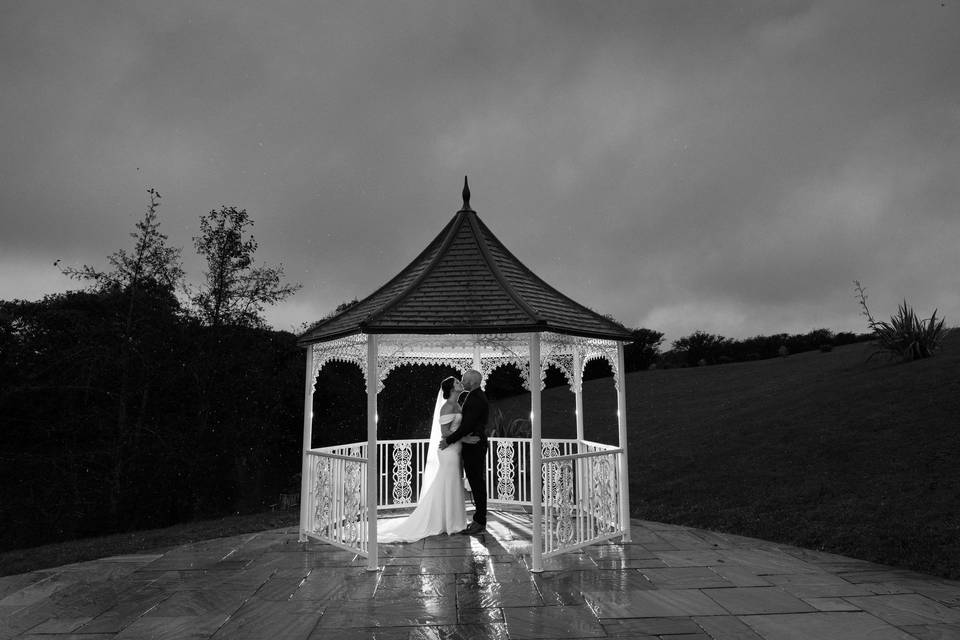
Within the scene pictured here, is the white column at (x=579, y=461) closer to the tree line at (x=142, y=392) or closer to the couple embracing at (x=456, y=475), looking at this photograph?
the couple embracing at (x=456, y=475)

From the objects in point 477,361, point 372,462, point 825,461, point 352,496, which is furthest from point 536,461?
point 825,461

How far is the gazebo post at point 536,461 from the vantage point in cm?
735

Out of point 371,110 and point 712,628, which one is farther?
point 371,110

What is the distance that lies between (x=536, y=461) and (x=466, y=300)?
2.22 meters

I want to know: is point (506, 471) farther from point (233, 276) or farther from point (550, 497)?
point (233, 276)

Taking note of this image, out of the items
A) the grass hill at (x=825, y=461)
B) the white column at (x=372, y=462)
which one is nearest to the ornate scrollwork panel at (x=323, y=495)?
the white column at (x=372, y=462)

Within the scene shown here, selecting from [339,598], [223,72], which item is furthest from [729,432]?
[223,72]

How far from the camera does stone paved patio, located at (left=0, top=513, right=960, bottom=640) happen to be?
5.41m

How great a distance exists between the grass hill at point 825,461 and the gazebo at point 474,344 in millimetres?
3106

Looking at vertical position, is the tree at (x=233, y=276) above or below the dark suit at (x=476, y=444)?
above

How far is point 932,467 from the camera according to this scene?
11.0m

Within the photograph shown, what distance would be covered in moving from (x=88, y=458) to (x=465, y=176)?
469 inches

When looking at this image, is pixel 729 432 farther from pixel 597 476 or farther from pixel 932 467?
pixel 597 476

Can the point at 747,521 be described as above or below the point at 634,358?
below
